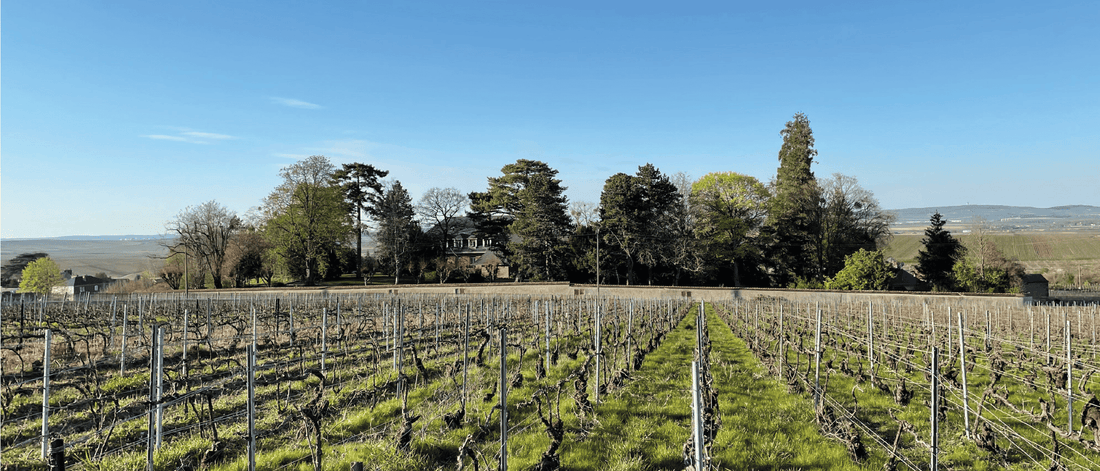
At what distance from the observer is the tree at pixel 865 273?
35.1 meters

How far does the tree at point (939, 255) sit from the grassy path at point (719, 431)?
43.7m

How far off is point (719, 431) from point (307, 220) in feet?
Result: 147

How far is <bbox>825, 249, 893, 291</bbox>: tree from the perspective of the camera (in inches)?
1383

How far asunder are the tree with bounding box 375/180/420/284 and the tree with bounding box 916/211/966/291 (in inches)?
1705

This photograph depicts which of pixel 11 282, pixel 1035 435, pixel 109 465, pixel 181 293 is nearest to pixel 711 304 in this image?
pixel 1035 435

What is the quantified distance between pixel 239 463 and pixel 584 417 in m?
3.67

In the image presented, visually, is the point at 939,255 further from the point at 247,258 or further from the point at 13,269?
the point at 13,269

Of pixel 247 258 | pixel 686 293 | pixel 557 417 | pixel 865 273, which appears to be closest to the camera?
pixel 557 417

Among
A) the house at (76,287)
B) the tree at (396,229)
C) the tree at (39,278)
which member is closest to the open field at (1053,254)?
the tree at (396,229)

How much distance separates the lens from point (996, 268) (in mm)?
43781

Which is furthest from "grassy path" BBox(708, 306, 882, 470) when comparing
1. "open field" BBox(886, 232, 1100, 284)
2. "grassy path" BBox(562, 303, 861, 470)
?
"open field" BBox(886, 232, 1100, 284)

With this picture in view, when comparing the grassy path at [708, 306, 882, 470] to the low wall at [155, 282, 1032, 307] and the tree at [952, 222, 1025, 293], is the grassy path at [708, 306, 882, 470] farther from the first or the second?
the tree at [952, 222, 1025, 293]

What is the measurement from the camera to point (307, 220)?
148 ft

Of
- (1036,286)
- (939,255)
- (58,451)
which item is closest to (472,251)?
(939,255)
